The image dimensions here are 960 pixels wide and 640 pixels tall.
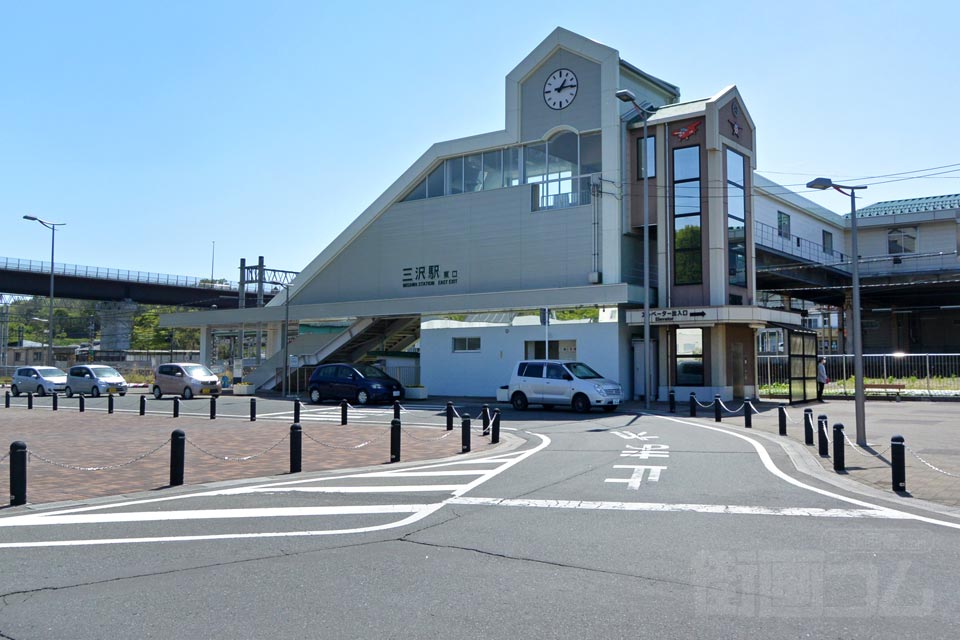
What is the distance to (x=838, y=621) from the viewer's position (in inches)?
205

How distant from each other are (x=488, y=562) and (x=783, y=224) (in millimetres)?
45512

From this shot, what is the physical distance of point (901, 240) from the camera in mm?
56344

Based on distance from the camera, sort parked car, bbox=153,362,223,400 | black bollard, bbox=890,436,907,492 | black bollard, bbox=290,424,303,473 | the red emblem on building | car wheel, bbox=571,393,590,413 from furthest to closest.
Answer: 1. parked car, bbox=153,362,223,400
2. the red emblem on building
3. car wheel, bbox=571,393,590,413
4. black bollard, bbox=290,424,303,473
5. black bollard, bbox=890,436,907,492

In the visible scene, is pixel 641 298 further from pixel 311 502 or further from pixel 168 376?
pixel 311 502

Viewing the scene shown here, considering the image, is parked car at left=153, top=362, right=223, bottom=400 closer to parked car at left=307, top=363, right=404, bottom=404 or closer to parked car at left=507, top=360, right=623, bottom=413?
parked car at left=307, top=363, right=404, bottom=404

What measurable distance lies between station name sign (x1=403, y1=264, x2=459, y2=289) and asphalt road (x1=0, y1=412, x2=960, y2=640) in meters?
28.0

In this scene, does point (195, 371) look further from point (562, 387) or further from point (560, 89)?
point (560, 89)

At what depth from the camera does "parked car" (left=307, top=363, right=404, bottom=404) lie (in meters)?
30.8

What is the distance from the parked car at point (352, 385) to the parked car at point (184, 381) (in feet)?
21.2

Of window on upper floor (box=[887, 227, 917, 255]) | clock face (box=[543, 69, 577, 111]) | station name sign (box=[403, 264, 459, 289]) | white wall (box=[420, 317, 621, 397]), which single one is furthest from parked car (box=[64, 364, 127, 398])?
window on upper floor (box=[887, 227, 917, 255])

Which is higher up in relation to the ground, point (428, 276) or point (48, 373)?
point (428, 276)

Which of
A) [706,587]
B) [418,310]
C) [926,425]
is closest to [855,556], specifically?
[706,587]

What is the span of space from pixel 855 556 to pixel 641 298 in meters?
26.0

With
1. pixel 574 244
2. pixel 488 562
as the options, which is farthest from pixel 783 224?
pixel 488 562
